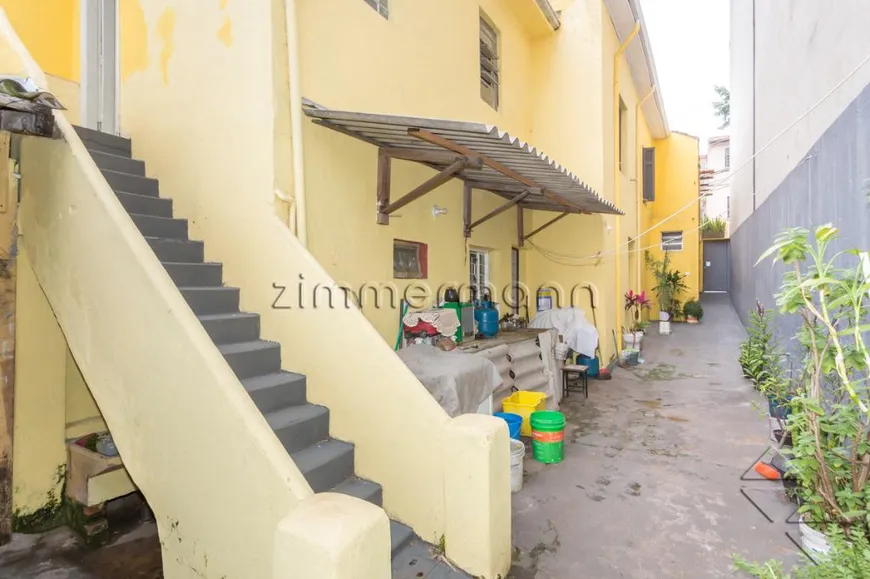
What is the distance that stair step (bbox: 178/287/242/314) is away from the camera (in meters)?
3.68

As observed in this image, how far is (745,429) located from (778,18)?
6467mm

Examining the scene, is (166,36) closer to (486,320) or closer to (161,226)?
(161,226)

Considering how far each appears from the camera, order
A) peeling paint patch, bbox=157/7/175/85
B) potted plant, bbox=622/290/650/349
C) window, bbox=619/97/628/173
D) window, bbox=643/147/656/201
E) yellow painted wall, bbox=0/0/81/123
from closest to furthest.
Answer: peeling paint patch, bbox=157/7/175/85 < yellow painted wall, bbox=0/0/81/123 < potted plant, bbox=622/290/650/349 < window, bbox=619/97/628/173 < window, bbox=643/147/656/201

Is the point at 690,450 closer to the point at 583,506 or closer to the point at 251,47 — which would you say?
the point at 583,506

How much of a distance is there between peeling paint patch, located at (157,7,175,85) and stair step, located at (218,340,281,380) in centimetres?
292

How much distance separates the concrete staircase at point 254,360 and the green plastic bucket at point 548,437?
7.59 feet

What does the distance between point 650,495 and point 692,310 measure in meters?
14.3

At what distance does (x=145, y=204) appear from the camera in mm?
4309

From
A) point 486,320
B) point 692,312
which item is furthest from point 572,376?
point 692,312

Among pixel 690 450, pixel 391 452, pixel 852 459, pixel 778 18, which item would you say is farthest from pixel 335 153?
pixel 778 18

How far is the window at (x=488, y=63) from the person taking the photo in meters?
7.91

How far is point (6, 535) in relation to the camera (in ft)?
12.8

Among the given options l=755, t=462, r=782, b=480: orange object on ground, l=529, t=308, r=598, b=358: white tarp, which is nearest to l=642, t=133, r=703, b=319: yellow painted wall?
l=529, t=308, r=598, b=358: white tarp

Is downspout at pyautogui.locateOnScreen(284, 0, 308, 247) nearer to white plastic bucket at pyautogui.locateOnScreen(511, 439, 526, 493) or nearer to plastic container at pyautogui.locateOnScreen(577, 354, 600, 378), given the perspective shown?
white plastic bucket at pyautogui.locateOnScreen(511, 439, 526, 493)
